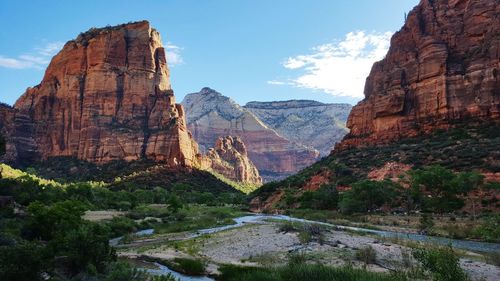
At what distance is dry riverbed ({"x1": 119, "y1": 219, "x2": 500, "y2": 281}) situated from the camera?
799 inches

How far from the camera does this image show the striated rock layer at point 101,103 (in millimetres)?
141375

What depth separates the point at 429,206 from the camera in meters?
51.8

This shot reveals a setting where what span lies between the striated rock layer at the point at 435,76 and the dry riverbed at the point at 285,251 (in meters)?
65.2

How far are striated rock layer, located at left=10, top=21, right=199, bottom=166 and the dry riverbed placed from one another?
106m

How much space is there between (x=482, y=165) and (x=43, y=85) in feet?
488

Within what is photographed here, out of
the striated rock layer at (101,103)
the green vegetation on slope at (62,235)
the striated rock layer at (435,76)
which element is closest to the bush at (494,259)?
the green vegetation on slope at (62,235)

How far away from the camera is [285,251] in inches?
982

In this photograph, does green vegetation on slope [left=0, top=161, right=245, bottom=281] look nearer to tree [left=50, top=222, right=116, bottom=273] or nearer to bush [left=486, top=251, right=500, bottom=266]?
tree [left=50, top=222, right=116, bottom=273]

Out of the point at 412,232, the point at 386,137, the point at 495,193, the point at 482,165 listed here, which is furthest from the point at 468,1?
the point at 412,232

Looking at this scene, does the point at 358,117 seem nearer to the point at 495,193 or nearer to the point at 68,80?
the point at 495,193

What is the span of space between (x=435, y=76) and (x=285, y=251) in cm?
8402

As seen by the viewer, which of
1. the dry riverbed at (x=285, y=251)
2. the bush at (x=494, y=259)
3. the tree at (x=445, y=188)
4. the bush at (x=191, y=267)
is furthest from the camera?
the tree at (x=445, y=188)

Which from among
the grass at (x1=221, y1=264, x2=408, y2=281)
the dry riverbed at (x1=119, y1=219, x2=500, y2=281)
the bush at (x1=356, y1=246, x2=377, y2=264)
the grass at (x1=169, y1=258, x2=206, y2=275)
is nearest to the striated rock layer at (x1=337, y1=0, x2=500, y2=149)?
the dry riverbed at (x1=119, y1=219, x2=500, y2=281)

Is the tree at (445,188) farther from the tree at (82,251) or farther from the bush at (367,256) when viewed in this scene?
the tree at (82,251)
